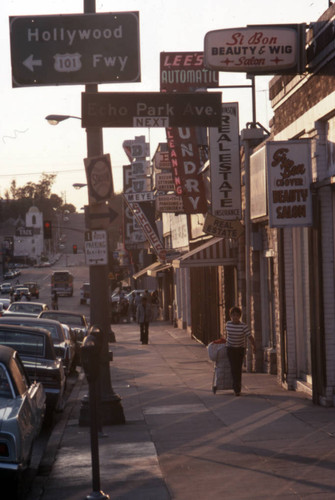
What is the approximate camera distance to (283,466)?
32.4ft

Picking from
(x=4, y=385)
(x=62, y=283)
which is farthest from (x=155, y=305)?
(x=4, y=385)

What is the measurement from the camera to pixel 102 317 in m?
13.3

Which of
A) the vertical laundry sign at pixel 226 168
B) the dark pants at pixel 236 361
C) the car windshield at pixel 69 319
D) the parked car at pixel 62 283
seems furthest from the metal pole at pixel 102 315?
the parked car at pixel 62 283

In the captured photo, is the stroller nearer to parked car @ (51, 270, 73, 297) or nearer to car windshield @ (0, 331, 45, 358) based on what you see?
car windshield @ (0, 331, 45, 358)

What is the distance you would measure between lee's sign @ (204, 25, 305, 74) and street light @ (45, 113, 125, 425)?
216 centimetres

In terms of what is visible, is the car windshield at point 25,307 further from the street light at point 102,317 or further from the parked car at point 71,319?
the street light at point 102,317

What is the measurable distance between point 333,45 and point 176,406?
6283 mm

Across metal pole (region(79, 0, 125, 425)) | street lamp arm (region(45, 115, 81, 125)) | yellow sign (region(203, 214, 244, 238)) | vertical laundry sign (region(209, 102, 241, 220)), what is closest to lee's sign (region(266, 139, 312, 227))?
metal pole (region(79, 0, 125, 425))

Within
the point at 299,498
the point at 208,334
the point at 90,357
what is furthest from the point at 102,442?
the point at 208,334

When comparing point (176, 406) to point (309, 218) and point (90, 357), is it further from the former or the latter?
point (90, 357)

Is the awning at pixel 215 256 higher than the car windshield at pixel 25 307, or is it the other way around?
the awning at pixel 215 256

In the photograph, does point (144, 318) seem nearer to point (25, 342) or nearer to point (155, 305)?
point (25, 342)

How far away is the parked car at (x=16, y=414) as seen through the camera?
851 cm

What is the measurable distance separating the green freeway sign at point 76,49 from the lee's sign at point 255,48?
1.70 metres
